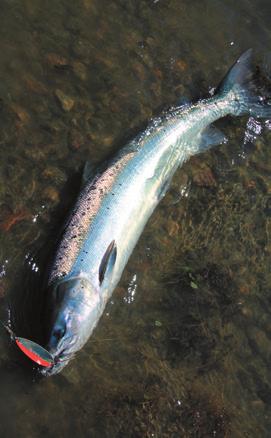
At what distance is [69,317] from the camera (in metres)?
3.52

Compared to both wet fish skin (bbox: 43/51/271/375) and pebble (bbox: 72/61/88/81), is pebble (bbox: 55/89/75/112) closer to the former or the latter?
pebble (bbox: 72/61/88/81)

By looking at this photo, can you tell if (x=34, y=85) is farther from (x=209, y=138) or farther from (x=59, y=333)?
(x=59, y=333)

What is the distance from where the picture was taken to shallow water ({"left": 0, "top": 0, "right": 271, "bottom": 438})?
3.96 metres

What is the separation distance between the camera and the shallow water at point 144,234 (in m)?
3.96

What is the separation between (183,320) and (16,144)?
2161mm

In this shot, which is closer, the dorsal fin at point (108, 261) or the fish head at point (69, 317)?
the fish head at point (69, 317)

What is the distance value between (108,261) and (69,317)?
0.55 m

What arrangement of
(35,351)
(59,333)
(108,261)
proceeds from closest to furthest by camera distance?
1. (35,351)
2. (59,333)
3. (108,261)

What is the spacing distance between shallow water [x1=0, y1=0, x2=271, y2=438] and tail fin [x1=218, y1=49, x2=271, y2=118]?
0.18 meters

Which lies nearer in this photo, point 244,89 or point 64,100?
point 64,100

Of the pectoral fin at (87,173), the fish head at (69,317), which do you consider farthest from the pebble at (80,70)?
the fish head at (69,317)

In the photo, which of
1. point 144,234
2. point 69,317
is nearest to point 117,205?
point 144,234

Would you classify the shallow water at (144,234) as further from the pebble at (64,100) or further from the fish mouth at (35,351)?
the fish mouth at (35,351)

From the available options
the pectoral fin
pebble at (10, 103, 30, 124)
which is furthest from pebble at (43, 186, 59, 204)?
pebble at (10, 103, 30, 124)
